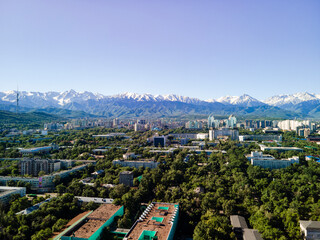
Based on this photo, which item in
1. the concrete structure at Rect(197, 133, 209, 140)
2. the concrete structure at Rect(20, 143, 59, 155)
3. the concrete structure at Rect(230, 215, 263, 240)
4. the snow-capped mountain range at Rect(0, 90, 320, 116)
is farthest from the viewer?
the snow-capped mountain range at Rect(0, 90, 320, 116)

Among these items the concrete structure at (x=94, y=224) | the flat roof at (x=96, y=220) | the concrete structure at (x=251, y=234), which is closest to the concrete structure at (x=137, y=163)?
the flat roof at (x=96, y=220)

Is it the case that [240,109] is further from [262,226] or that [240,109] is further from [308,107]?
[262,226]

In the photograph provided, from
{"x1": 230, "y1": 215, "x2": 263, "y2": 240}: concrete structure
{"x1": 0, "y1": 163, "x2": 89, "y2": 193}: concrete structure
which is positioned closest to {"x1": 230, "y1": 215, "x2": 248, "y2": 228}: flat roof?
{"x1": 230, "y1": 215, "x2": 263, "y2": 240}: concrete structure

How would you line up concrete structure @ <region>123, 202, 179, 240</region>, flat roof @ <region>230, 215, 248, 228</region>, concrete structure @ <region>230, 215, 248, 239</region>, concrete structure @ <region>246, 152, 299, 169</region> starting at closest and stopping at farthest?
concrete structure @ <region>123, 202, 179, 240</region>
concrete structure @ <region>230, 215, 248, 239</region>
flat roof @ <region>230, 215, 248, 228</region>
concrete structure @ <region>246, 152, 299, 169</region>

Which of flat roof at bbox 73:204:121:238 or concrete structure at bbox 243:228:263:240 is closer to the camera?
concrete structure at bbox 243:228:263:240

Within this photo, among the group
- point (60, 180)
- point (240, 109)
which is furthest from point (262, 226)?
point (240, 109)

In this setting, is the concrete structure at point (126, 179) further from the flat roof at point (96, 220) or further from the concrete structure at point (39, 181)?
the concrete structure at point (39, 181)

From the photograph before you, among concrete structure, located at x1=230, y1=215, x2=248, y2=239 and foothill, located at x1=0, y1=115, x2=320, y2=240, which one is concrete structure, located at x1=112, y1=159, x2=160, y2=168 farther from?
concrete structure, located at x1=230, y1=215, x2=248, y2=239

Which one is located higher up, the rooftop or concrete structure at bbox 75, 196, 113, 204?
the rooftop
